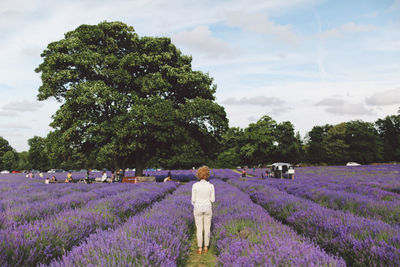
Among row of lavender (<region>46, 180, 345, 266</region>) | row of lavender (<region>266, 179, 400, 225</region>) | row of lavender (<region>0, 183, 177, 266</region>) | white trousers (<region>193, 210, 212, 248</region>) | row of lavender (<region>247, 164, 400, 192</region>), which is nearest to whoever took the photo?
row of lavender (<region>46, 180, 345, 266</region>)

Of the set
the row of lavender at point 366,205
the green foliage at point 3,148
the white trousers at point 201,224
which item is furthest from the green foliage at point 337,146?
the green foliage at point 3,148

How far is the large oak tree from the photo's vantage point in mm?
16469

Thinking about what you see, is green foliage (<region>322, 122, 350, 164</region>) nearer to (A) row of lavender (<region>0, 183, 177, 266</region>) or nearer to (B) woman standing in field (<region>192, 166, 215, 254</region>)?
(B) woman standing in field (<region>192, 166, 215, 254</region>)

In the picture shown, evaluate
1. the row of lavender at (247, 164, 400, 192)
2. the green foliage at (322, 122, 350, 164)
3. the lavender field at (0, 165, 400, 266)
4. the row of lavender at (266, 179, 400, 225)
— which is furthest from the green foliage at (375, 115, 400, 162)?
the lavender field at (0, 165, 400, 266)

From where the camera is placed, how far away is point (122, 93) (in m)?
18.2

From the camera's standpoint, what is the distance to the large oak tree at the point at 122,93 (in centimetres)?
1647

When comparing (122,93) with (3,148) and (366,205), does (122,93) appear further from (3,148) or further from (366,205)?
(3,148)

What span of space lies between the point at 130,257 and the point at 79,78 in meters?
18.4

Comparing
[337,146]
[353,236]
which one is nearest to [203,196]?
[353,236]

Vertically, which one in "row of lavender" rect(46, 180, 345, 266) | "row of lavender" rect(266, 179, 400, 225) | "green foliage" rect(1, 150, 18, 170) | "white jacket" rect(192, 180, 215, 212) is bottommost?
"green foliage" rect(1, 150, 18, 170)

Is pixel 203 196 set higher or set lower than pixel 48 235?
higher

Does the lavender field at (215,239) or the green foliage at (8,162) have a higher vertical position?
the lavender field at (215,239)

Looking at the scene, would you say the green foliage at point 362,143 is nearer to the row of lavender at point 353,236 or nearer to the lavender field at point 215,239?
the lavender field at point 215,239

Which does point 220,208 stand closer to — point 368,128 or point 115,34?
point 115,34
